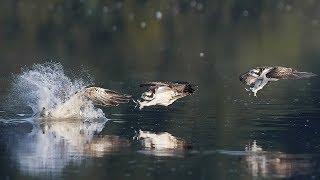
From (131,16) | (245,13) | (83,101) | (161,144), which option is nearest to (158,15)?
(131,16)

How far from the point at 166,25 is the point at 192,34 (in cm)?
469

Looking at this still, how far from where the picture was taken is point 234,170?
53.2 ft

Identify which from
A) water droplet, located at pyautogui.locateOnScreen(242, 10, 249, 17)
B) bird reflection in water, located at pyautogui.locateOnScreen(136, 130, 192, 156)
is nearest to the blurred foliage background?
water droplet, located at pyautogui.locateOnScreen(242, 10, 249, 17)

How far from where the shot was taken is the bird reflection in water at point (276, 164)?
1598 centimetres

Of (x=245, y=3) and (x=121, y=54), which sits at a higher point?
(x=245, y=3)

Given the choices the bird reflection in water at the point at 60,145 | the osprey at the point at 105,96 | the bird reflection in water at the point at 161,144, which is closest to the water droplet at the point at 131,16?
the bird reflection in water at the point at 60,145

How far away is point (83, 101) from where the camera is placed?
837 inches

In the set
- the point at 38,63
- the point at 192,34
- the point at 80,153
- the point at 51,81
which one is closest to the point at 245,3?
the point at 192,34

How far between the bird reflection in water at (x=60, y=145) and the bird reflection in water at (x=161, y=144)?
350 mm

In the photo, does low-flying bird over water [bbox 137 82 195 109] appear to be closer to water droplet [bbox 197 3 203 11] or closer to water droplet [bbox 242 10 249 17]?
water droplet [bbox 242 10 249 17]

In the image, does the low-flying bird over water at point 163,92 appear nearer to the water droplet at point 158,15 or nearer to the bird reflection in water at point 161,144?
the bird reflection in water at point 161,144

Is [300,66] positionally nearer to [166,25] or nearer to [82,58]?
[82,58]

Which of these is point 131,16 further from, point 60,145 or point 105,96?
point 60,145

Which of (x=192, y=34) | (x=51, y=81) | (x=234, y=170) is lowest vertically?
(x=234, y=170)
